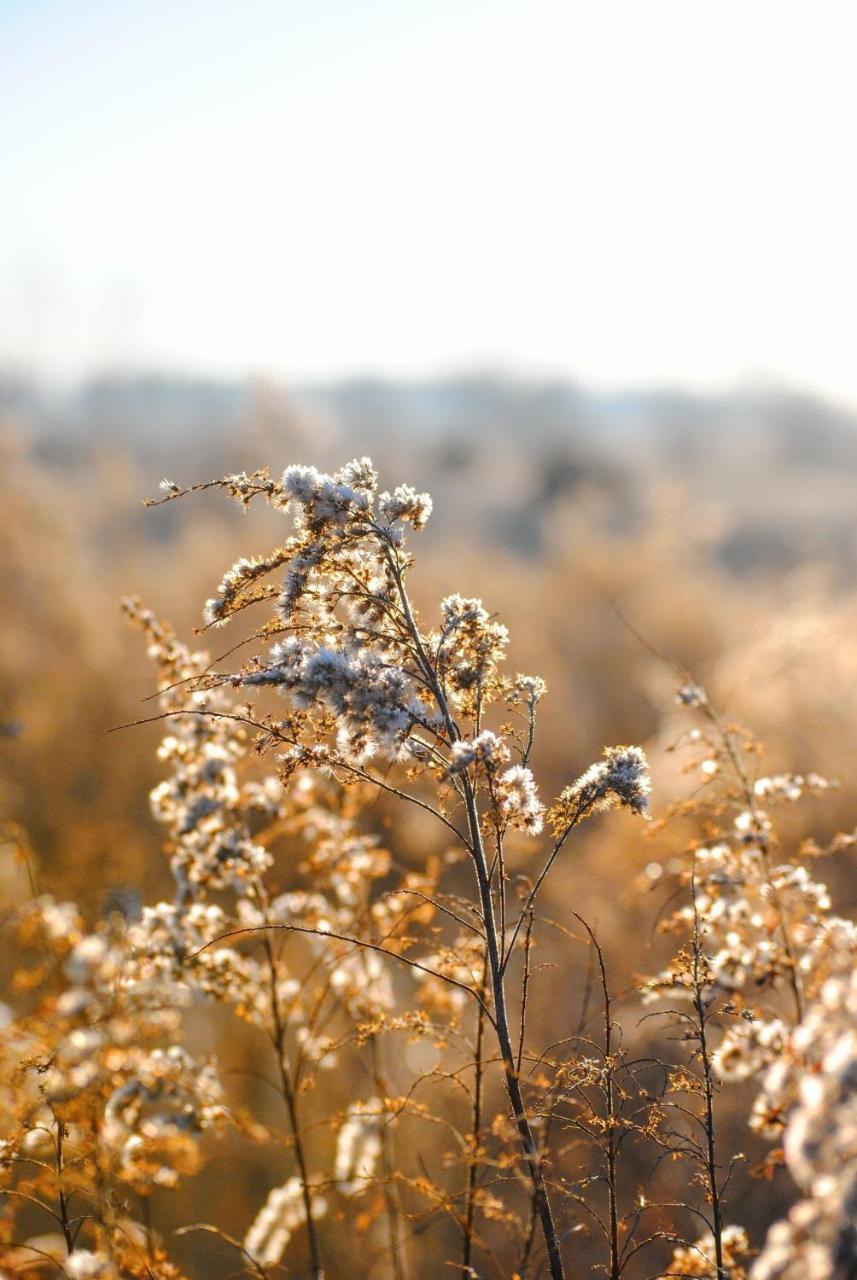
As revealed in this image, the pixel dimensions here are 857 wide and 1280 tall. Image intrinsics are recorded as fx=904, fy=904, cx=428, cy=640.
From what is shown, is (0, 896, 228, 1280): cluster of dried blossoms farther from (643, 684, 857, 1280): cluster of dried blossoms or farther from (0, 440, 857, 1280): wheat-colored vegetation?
(643, 684, 857, 1280): cluster of dried blossoms

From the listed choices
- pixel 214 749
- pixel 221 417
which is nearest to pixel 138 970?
pixel 214 749

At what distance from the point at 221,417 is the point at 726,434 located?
31093 mm

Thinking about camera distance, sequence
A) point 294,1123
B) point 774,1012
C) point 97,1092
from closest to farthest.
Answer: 1. point 774,1012
2. point 97,1092
3. point 294,1123

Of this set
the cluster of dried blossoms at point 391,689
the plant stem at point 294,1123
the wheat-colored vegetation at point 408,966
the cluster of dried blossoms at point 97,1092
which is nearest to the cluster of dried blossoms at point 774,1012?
the wheat-colored vegetation at point 408,966

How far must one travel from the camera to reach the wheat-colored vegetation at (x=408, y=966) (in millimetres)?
2213

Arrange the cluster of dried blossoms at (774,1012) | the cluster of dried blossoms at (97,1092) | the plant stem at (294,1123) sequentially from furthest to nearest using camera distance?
1. the plant stem at (294,1123)
2. the cluster of dried blossoms at (97,1092)
3. the cluster of dried blossoms at (774,1012)

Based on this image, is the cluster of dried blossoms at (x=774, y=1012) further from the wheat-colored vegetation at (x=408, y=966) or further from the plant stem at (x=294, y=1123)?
the plant stem at (x=294, y=1123)

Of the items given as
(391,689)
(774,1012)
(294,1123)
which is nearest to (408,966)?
(294,1123)

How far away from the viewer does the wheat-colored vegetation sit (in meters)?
2.21

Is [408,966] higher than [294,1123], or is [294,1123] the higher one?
[408,966]

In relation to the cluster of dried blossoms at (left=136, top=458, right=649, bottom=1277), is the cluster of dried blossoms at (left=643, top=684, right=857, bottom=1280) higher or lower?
lower

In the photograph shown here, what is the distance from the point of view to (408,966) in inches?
209

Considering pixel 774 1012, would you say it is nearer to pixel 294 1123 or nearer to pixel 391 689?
pixel 391 689

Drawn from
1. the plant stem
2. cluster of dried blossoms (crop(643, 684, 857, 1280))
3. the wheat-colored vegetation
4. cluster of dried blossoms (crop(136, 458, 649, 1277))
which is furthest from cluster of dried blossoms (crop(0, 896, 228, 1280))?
cluster of dried blossoms (crop(643, 684, 857, 1280))
